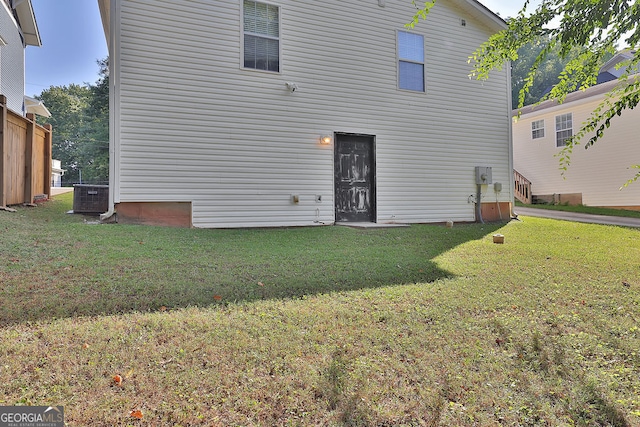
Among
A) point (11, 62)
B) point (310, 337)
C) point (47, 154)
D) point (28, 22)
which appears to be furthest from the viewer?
point (28, 22)

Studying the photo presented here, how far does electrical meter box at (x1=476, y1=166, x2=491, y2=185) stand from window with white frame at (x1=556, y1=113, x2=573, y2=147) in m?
7.10

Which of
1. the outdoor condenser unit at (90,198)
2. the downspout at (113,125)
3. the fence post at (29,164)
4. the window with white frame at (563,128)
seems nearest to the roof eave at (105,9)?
the downspout at (113,125)

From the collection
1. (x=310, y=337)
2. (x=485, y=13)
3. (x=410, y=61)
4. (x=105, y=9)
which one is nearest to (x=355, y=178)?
(x=410, y=61)

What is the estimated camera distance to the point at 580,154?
13609 millimetres

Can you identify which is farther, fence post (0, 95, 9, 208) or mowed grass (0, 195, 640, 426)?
fence post (0, 95, 9, 208)

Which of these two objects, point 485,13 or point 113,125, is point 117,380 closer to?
point 113,125

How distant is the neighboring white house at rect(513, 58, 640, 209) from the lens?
482 inches

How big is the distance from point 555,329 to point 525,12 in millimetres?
2771

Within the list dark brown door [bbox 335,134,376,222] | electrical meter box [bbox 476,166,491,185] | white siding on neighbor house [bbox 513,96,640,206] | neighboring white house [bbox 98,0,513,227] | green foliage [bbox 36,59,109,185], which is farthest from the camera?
green foliage [bbox 36,59,109,185]

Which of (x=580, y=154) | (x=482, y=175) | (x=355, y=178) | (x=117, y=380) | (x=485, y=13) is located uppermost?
(x=485, y=13)

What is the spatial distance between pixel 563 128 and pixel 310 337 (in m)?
15.7

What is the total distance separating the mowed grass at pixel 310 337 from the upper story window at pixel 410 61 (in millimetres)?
5366

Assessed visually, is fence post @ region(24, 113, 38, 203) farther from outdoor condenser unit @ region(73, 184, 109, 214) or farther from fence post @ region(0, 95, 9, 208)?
fence post @ region(0, 95, 9, 208)

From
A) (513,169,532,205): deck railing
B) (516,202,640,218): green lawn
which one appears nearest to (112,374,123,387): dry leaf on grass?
(516,202,640,218): green lawn
